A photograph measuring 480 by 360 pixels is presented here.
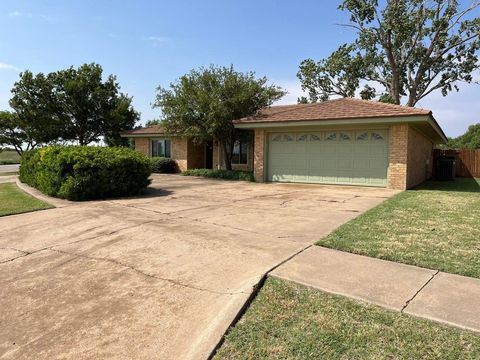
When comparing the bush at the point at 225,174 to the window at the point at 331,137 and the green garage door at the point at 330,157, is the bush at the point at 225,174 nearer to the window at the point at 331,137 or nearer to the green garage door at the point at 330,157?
the green garage door at the point at 330,157

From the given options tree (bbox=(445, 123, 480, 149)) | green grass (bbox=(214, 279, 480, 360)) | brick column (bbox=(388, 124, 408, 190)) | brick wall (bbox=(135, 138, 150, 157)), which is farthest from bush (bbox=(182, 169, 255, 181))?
tree (bbox=(445, 123, 480, 149))

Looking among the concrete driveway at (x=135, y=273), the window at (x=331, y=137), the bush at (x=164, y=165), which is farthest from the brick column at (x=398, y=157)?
the bush at (x=164, y=165)

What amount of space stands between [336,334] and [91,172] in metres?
9.19

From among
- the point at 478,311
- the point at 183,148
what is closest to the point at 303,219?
the point at 478,311

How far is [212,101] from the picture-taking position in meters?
18.0

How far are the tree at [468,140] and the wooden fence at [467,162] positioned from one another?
21786 mm

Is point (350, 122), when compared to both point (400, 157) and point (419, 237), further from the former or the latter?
point (419, 237)

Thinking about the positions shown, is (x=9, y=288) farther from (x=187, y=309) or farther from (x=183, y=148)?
(x=183, y=148)

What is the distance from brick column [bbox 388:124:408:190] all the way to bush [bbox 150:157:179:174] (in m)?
14.4

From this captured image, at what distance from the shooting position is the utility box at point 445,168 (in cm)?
1973

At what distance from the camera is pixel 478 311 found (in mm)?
3197

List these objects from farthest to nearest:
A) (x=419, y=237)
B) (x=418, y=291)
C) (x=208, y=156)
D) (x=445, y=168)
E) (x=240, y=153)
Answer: (x=208, y=156) < (x=240, y=153) < (x=445, y=168) < (x=419, y=237) < (x=418, y=291)

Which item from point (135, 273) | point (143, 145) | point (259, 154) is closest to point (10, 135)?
point (143, 145)

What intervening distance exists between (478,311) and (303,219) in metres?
4.28
